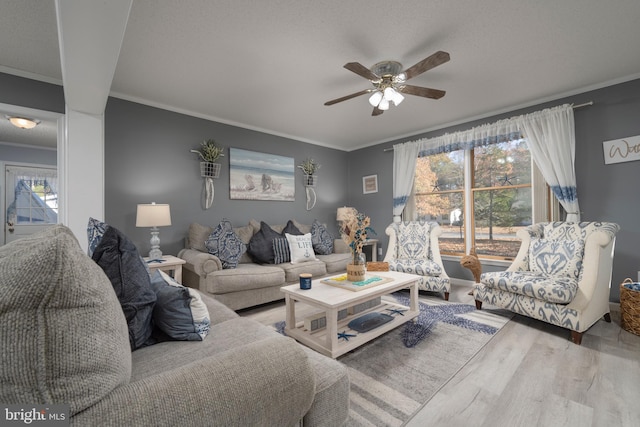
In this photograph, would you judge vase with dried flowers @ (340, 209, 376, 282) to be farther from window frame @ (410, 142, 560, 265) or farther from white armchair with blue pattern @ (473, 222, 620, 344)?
window frame @ (410, 142, 560, 265)

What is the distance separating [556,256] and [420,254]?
1410 millimetres

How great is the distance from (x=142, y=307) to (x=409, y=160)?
4302 millimetres

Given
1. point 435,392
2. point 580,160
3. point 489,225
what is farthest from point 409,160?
point 435,392

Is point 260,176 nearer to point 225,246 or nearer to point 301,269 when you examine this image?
point 225,246

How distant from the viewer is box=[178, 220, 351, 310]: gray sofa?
282 centimetres

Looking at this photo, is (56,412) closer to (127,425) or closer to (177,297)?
(127,425)

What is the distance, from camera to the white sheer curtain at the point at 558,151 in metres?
3.17

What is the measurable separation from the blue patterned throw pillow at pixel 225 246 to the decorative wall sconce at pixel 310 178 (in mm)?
1903

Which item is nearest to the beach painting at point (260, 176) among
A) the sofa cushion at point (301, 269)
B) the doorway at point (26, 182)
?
the sofa cushion at point (301, 269)

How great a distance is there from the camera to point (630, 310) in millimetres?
2377

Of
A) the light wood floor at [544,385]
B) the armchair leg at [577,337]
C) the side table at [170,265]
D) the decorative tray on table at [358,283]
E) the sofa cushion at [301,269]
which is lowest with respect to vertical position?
the light wood floor at [544,385]

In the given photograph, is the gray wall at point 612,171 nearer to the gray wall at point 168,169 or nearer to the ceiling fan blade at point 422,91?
the ceiling fan blade at point 422,91

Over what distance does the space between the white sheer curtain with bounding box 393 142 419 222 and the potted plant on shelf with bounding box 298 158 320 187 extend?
54.4 inches

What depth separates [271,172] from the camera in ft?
14.5
